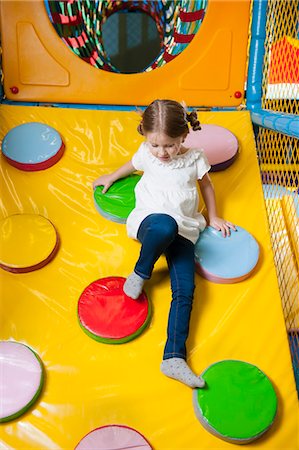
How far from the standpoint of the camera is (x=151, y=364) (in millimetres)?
1302

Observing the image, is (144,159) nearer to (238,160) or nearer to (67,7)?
(238,160)

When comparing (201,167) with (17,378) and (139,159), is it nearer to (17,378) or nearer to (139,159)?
(139,159)

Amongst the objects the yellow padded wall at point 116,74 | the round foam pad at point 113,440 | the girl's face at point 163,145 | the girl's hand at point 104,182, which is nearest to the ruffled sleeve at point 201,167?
the girl's face at point 163,145

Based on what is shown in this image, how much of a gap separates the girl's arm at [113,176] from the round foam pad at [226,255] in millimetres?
338

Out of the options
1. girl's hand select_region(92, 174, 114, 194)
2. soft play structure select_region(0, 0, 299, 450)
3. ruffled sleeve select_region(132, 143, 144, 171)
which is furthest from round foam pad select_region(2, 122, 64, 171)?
ruffled sleeve select_region(132, 143, 144, 171)

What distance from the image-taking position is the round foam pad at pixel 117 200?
5.33 feet

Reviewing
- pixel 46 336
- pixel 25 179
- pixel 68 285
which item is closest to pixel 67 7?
pixel 25 179

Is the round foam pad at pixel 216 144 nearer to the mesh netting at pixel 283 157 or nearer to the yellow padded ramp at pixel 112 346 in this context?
the yellow padded ramp at pixel 112 346

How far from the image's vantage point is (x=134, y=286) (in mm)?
1369

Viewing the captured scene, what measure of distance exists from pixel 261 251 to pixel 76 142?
805mm

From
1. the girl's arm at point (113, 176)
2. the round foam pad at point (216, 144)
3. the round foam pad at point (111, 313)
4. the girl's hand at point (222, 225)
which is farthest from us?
the round foam pad at point (216, 144)

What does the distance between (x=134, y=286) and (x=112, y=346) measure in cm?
17

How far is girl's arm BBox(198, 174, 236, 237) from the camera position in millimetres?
1570

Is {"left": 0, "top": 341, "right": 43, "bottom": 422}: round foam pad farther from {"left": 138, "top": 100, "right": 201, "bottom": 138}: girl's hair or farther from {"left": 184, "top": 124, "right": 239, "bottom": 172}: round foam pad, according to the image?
{"left": 184, "top": 124, "right": 239, "bottom": 172}: round foam pad
